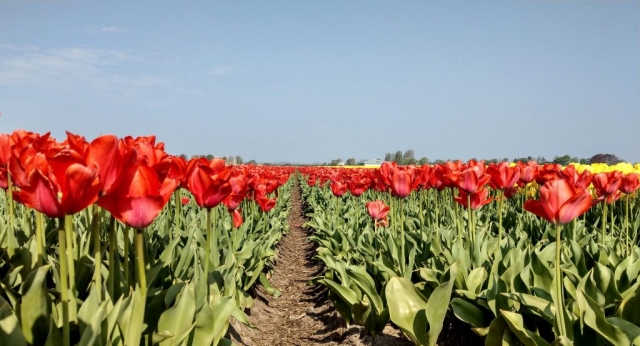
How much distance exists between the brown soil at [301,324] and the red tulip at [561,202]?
159 cm

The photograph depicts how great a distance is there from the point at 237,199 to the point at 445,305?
1707mm

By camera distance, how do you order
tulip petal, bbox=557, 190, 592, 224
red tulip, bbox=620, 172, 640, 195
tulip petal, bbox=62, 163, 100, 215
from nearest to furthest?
tulip petal, bbox=62, 163, 100, 215, tulip petal, bbox=557, 190, 592, 224, red tulip, bbox=620, 172, 640, 195

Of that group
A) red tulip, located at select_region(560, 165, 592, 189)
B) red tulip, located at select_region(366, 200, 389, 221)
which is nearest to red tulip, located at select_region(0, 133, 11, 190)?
red tulip, located at select_region(366, 200, 389, 221)

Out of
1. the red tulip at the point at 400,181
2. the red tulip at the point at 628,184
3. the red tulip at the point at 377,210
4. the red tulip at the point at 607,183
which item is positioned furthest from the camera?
the red tulip at the point at 377,210

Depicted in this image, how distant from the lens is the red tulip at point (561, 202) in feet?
7.57

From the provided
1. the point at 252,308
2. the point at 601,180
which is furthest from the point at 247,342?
the point at 601,180

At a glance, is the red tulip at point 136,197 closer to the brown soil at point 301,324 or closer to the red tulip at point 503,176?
the brown soil at point 301,324

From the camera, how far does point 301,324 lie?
16.7ft

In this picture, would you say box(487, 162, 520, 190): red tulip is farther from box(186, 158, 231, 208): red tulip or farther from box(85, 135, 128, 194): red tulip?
box(85, 135, 128, 194): red tulip

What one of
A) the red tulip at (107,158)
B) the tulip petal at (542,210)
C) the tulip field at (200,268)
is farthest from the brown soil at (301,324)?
the red tulip at (107,158)

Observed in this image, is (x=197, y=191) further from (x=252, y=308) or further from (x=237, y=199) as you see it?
(x=252, y=308)

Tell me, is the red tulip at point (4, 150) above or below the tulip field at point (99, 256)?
above

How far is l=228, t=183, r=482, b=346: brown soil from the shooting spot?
12.5 feet

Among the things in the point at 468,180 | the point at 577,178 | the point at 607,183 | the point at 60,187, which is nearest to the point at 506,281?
the point at 468,180
